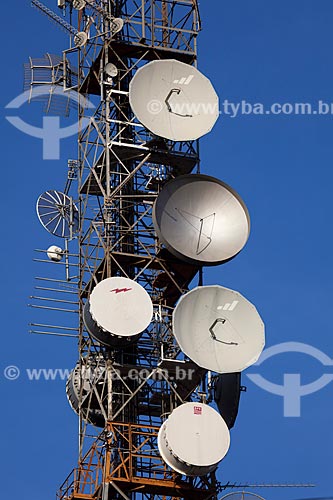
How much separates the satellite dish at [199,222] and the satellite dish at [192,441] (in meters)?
7.68

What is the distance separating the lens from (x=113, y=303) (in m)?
82.5

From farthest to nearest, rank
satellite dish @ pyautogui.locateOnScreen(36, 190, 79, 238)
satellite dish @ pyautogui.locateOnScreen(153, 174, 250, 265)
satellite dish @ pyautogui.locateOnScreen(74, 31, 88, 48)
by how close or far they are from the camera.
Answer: satellite dish @ pyautogui.locateOnScreen(36, 190, 79, 238)
satellite dish @ pyautogui.locateOnScreen(74, 31, 88, 48)
satellite dish @ pyautogui.locateOnScreen(153, 174, 250, 265)

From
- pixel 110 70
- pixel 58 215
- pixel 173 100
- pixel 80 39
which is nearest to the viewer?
pixel 173 100

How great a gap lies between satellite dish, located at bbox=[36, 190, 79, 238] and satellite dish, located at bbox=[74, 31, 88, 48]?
24.5ft

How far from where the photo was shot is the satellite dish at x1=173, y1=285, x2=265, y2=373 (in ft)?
269

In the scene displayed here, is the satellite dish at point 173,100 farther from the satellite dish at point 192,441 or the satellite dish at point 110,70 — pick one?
the satellite dish at point 192,441

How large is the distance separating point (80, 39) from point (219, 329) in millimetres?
17620

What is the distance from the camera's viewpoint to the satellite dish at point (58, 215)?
93312 millimetres

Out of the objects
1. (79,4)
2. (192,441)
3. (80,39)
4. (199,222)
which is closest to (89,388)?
(192,441)

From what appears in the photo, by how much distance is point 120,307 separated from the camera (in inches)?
3248

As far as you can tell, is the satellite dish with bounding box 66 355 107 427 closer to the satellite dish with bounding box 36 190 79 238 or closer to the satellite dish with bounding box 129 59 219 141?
the satellite dish with bounding box 36 190 79 238

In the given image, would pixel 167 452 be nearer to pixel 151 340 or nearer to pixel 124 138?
pixel 151 340

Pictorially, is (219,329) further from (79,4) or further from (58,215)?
(79,4)

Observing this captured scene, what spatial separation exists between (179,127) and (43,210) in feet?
33.1
